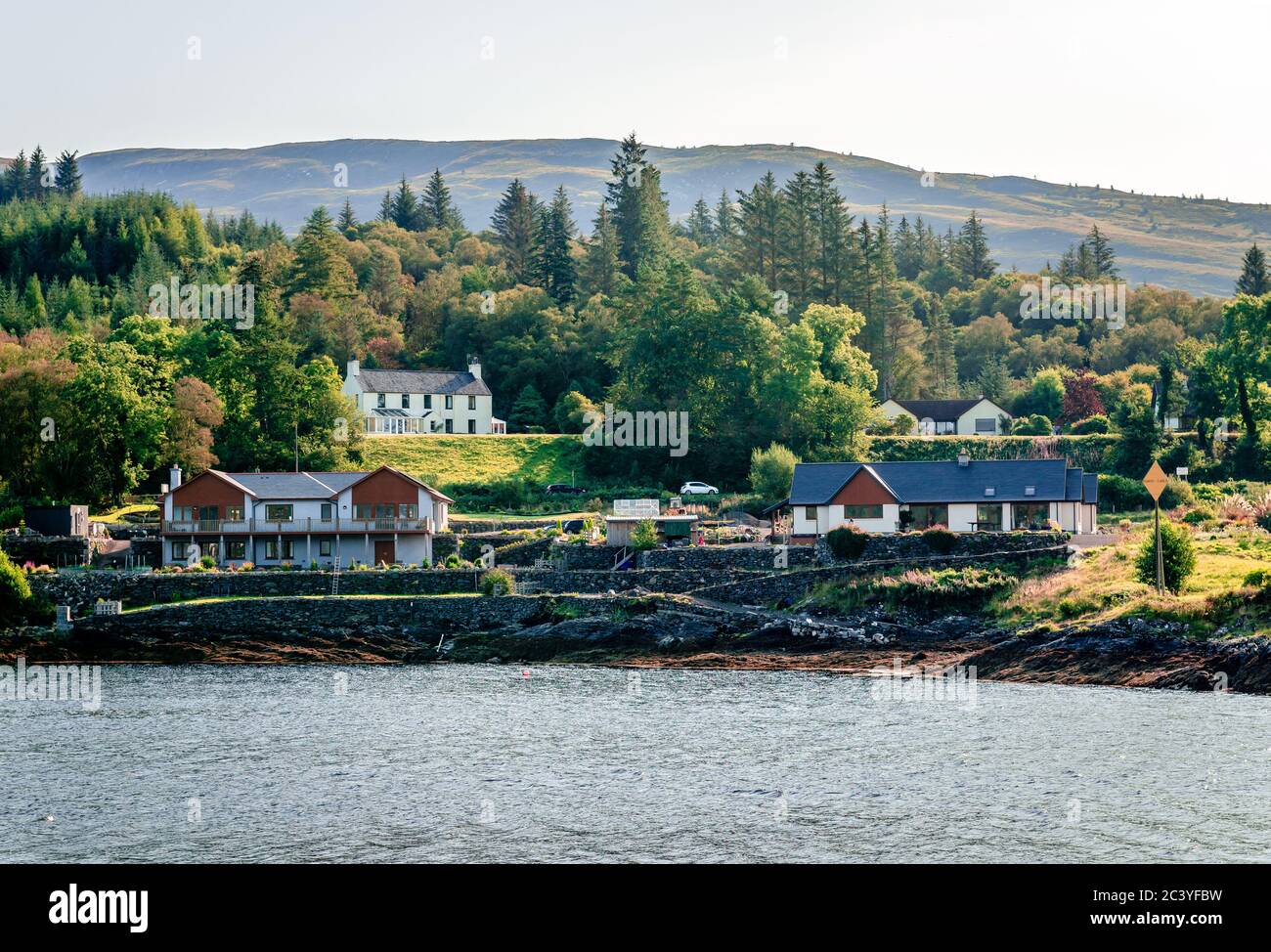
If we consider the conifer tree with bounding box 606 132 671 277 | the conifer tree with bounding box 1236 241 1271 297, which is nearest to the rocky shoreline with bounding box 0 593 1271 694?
the conifer tree with bounding box 606 132 671 277

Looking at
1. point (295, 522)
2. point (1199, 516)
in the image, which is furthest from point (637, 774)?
point (1199, 516)

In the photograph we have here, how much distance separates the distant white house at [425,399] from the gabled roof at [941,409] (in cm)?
3199

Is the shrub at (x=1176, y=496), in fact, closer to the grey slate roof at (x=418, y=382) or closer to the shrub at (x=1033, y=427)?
the shrub at (x=1033, y=427)

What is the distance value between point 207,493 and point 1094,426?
190ft

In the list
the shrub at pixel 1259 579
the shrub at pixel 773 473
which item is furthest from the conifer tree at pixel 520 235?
the shrub at pixel 1259 579

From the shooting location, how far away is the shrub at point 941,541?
204ft

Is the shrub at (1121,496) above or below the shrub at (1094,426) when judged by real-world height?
below

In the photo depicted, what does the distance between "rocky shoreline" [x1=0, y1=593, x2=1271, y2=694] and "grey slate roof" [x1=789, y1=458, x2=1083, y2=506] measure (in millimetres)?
10720

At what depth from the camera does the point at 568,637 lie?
191 ft

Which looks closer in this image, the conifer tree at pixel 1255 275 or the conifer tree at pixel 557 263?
the conifer tree at pixel 557 263

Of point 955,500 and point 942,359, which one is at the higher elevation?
point 942,359

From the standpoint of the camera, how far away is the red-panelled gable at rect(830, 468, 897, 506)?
68.1 metres

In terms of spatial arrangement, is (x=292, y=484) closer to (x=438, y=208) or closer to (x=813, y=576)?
(x=813, y=576)
